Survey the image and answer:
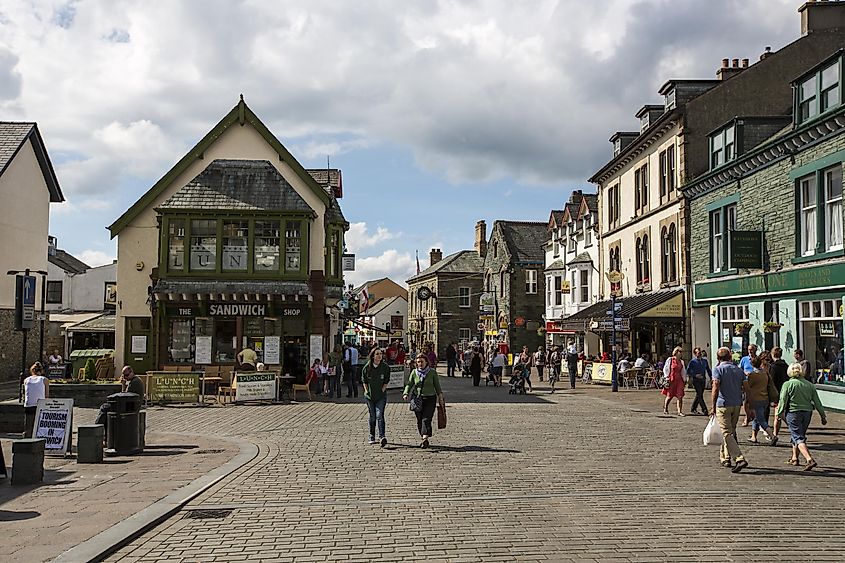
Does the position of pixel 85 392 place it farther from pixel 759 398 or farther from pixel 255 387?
pixel 759 398

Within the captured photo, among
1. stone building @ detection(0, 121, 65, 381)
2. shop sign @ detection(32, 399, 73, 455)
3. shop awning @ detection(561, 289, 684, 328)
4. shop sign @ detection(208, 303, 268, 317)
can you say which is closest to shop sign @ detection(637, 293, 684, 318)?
shop awning @ detection(561, 289, 684, 328)

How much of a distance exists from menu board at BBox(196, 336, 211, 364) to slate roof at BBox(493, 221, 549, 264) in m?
35.5

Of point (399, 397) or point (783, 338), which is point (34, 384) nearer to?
point (399, 397)

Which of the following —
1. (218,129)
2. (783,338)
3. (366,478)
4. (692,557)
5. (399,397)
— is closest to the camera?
(692,557)

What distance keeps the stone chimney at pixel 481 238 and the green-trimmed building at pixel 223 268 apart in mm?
46772

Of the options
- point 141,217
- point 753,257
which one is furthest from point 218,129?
point 753,257

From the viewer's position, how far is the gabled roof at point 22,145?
36250 millimetres

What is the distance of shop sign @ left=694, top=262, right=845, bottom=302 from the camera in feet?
67.6

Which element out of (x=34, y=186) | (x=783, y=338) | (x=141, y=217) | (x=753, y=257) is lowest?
(x=783, y=338)

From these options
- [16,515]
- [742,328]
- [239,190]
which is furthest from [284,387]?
[16,515]

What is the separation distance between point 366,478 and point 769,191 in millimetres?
17410

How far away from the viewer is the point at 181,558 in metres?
7.41

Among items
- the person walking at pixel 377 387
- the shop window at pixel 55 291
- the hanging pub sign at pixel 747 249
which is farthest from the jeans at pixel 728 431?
the shop window at pixel 55 291

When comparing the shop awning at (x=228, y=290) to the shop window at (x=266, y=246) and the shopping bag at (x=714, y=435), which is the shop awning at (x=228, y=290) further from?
the shopping bag at (x=714, y=435)
